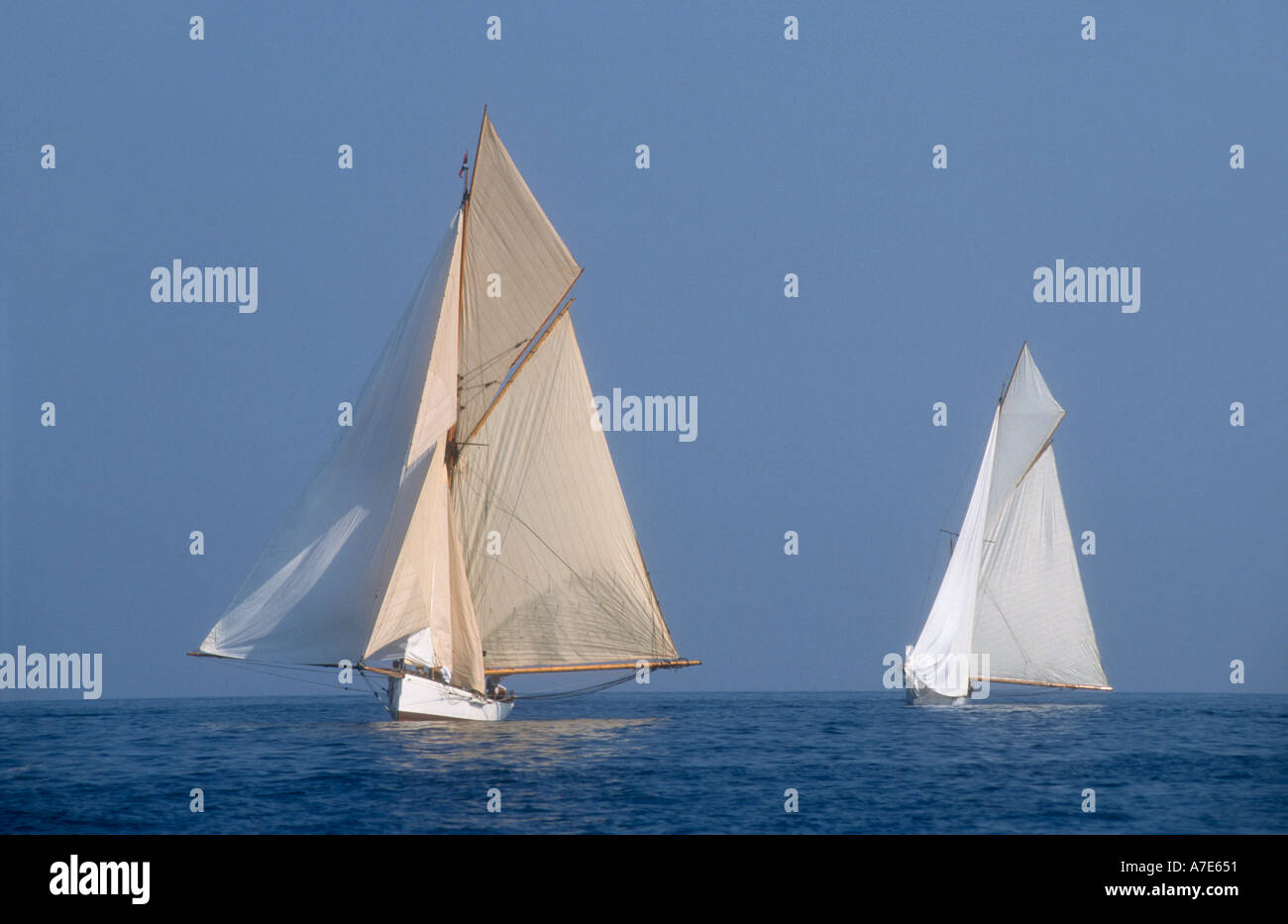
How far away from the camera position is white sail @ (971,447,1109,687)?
64.4 meters

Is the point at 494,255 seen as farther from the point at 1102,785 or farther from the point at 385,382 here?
the point at 1102,785

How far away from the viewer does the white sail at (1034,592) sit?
6444 centimetres

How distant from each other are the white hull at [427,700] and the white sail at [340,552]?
95.9 inches

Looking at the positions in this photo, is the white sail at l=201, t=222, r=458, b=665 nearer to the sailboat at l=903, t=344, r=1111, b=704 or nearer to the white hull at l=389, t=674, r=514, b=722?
the white hull at l=389, t=674, r=514, b=722

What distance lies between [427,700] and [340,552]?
539 centimetres

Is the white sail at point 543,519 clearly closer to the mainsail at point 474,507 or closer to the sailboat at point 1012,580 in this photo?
the mainsail at point 474,507

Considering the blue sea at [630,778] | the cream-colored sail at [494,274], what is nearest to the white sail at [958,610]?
the blue sea at [630,778]

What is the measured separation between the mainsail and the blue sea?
119 inches

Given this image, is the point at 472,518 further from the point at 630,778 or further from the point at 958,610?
the point at 958,610

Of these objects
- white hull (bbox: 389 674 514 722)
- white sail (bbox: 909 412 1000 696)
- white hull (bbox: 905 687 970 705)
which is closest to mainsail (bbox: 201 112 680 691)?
white hull (bbox: 389 674 514 722)

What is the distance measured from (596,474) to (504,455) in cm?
316

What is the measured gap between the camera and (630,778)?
33000mm

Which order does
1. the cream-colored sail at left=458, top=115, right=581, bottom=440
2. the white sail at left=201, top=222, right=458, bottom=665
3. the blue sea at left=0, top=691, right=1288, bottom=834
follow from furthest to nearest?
the cream-colored sail at left=458, top=115, right=581, bottom=440, the white sail at left=201, top=222, right=458, bottom=665, the blue sea at left=0, top=691, right=1288, bottom=834
